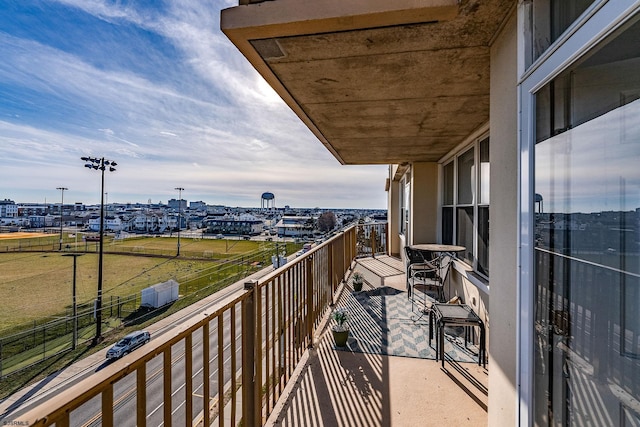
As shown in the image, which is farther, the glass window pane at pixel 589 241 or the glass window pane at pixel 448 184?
the glass window pane at pixel 448 184

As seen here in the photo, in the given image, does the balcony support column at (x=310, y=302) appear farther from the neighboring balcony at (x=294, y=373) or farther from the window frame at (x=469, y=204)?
the window frame at (x=469, y=204)

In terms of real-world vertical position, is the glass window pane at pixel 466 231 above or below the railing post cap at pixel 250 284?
above

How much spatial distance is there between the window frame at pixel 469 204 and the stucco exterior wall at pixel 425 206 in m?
0.17

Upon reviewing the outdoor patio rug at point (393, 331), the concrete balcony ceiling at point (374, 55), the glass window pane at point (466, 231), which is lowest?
the outdoor patio rug at point (393, 331)

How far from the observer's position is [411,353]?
9.25 ft

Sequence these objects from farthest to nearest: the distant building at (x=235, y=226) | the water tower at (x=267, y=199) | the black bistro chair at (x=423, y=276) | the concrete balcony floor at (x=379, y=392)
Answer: the water tower at (x=267, y=199)
the distant building at (x=235, y=226)
the black bistro chair at (x=423, y=276)
the concrete balcony floor at (x=379, y=392)

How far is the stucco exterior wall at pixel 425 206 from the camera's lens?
18.4ft

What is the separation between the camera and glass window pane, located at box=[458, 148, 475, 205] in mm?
3945

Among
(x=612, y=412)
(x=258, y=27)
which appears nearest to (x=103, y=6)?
(x=258, y=27)

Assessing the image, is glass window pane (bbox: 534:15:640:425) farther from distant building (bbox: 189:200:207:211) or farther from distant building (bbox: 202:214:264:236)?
distant building (bbox: 189:200:207:211)

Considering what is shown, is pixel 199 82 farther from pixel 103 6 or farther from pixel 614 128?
pixel 614 128

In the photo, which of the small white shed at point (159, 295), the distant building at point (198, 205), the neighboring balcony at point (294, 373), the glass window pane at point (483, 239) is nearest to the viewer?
the neighboring balcony at point (294, 373)

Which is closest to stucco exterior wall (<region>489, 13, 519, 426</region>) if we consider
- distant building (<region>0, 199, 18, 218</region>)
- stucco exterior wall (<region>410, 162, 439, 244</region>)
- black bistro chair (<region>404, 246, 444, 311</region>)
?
black bistro chair (<region>404, 246, 444, 311</region>)

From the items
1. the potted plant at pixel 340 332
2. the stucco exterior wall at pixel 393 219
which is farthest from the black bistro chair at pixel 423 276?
the stucco exterior wall at pixel 393 219
